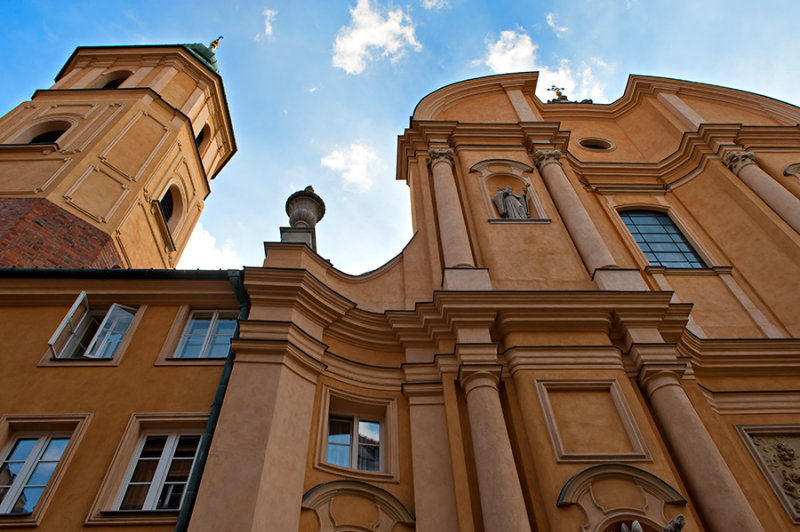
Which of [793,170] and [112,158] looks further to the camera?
[112,158]

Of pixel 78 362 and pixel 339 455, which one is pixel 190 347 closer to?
pixel 78 362

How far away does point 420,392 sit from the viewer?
28.9 ft

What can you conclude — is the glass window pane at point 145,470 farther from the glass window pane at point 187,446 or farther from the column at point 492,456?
the column at point 492,456

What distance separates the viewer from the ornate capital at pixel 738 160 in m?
15.0

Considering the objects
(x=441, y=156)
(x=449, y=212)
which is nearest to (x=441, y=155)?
(x=441, y=156)

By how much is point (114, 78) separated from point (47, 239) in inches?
420

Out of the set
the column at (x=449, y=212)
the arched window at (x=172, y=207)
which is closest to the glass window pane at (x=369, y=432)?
the column at (x=449, y=212)

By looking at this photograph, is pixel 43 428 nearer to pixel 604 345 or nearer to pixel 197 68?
pixel 604 345

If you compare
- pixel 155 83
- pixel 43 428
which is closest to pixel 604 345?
pixel 43 428

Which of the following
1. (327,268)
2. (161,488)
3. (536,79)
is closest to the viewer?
(161,488)

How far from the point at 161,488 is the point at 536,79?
652 inches

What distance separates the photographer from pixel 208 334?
8.95 meters

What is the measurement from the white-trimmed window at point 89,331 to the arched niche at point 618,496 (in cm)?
661

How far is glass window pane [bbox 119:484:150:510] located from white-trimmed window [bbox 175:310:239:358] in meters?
2.03
